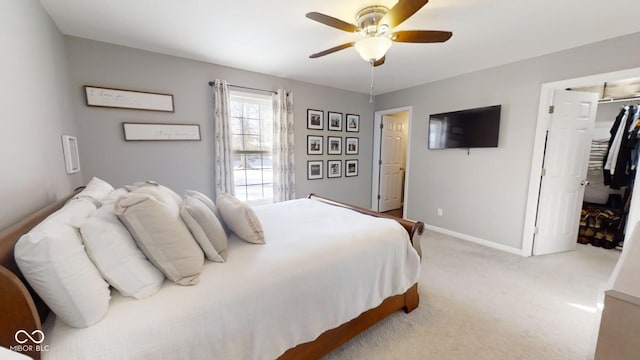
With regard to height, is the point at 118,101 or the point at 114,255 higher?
the point at 118,101

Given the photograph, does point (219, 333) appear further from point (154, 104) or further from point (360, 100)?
point (360, 100)

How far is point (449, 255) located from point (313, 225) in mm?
2117

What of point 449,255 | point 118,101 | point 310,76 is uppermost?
point 310,76

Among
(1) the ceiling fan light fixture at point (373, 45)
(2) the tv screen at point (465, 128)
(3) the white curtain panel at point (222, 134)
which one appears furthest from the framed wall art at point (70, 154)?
(2) the tv screen at point (465, 128)

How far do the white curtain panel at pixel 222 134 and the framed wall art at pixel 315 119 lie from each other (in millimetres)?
1277

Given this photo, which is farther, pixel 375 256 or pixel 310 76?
pixel 310 76

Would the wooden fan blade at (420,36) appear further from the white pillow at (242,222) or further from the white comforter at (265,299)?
the white pillow at (242,222)

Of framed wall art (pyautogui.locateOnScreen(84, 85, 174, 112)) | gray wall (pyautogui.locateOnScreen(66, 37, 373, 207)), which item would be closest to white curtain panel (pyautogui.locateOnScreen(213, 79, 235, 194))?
gray wall (pyautogui.locateOnScreen(66, 37, 373, 207))

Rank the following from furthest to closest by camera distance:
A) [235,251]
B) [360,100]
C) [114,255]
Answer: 1. [360,100]
2. [235,251]
3. [114,255]

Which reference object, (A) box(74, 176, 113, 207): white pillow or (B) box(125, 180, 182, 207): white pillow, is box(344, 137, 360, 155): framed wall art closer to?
(B) box(125, 180, 182, 207): white pillow

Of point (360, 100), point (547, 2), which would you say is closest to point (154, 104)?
point (360, 100)

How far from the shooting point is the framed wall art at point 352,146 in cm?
448

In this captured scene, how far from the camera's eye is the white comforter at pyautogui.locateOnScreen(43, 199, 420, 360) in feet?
2.90

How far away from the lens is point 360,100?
15.0 feet
